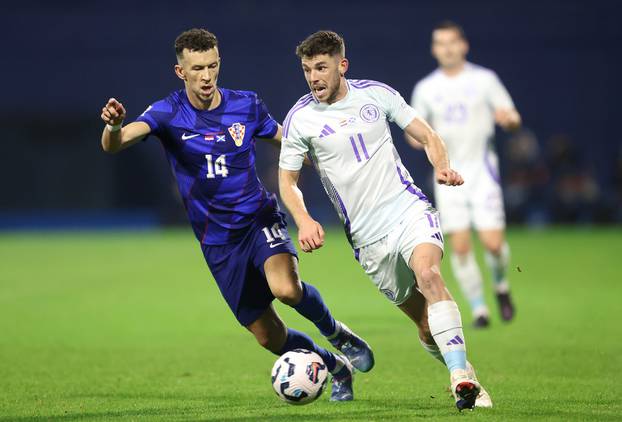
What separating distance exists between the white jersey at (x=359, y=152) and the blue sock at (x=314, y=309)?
0.50m

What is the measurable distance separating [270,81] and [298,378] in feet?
75.6

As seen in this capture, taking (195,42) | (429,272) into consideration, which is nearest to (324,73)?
(195,42)

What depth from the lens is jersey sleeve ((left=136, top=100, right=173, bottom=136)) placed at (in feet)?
22.6

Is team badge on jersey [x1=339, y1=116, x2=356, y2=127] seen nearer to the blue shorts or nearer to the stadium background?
the blue shorts

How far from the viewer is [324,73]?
6.51m

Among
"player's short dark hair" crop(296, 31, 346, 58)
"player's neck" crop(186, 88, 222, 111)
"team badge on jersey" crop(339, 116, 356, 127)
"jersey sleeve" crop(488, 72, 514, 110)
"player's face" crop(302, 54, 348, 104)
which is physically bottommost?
"jersey sleeve" crop(488, 72, 514, 110)

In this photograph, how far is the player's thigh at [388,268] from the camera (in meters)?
6.57

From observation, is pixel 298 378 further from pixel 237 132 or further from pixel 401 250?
pixel 237 132

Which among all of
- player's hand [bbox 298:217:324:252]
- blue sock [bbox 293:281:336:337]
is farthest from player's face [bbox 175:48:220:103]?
blue sock [bbox 293:281:336:337]

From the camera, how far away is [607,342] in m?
9.54

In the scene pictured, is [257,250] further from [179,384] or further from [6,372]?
[6,372]

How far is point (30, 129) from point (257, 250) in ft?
68.3

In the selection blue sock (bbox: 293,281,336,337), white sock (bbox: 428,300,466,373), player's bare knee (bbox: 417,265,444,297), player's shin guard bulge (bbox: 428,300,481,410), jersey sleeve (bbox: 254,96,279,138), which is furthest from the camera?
jersey sleeve (bbox: 254,96,279,138)

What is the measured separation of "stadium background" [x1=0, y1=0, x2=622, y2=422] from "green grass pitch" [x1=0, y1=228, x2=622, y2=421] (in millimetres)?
71
